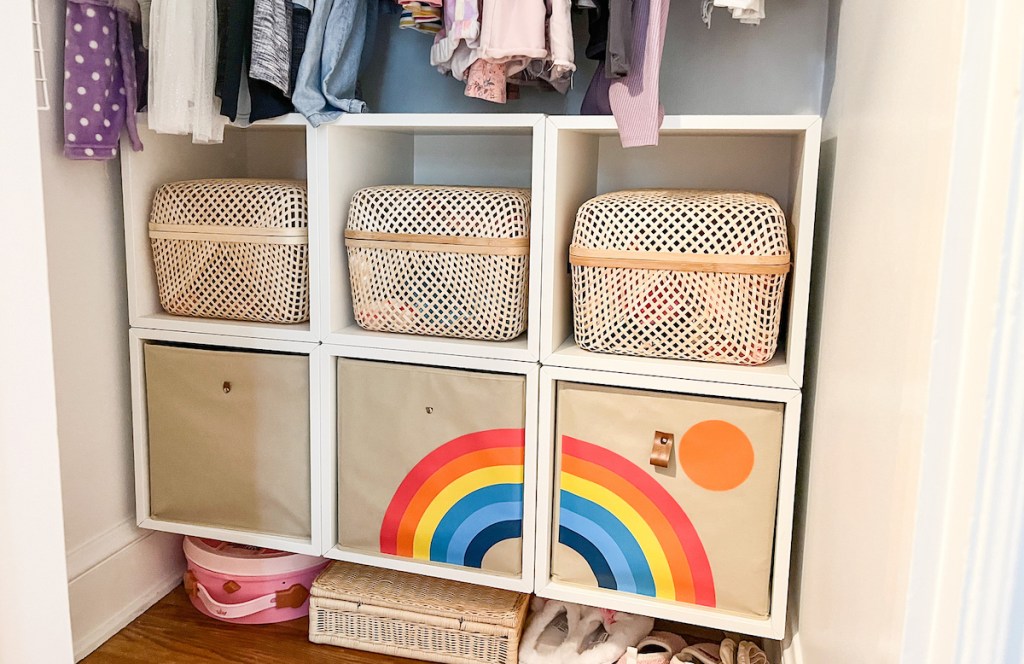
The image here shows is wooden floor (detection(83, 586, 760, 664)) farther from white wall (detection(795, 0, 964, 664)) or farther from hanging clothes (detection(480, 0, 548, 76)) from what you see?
hanging clothes (detection(480, 0, 548, 76))

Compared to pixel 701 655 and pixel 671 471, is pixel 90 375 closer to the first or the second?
pixel 671 471

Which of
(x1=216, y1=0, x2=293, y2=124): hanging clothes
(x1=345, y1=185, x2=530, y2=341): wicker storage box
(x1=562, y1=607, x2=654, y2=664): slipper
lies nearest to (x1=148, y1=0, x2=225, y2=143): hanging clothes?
(x1=216, y1=0, x2=293, y2=124): hanging clothes

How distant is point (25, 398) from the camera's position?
0.80 m

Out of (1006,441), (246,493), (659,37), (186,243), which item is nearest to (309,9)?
(186,243)

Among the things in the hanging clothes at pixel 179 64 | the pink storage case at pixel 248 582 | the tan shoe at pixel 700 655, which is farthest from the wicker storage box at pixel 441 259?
the tan shoe at pixel 700 655

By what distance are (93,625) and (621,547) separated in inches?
43.8

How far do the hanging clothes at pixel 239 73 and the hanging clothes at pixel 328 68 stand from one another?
5cm

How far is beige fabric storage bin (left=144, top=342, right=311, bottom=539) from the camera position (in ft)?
5.46

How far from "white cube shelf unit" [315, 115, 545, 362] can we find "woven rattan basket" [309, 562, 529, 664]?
53 centimetres

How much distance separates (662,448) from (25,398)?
3.27ft

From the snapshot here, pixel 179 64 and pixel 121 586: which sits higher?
pixel 179 64

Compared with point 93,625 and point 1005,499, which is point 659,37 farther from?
point 93,625

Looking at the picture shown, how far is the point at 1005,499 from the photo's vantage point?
584 mm

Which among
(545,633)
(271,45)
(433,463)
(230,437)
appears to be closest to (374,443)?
(433,463)
